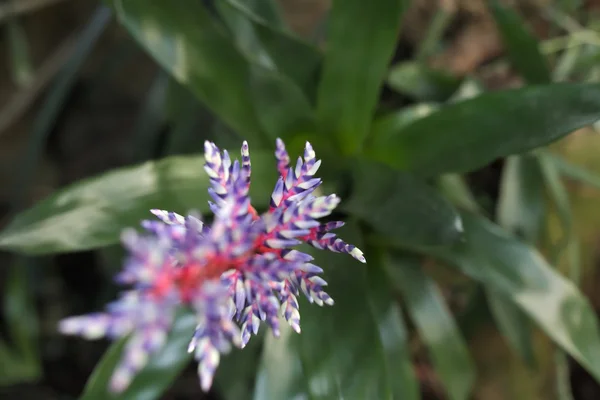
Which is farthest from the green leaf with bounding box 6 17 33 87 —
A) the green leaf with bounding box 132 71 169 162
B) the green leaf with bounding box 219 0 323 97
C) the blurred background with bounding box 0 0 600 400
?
the green leaf with bounding box 219 0 323 97

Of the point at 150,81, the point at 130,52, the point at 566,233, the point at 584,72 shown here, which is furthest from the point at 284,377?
the point at 150,81

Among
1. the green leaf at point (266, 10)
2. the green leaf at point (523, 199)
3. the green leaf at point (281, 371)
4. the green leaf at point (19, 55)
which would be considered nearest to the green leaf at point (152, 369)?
the green leaf at point (281, 371)

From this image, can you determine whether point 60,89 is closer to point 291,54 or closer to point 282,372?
point 291,54

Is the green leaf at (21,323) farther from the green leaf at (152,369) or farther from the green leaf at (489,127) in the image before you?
the green leaf at (489,127)

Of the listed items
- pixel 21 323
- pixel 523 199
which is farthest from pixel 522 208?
pixel 21 323

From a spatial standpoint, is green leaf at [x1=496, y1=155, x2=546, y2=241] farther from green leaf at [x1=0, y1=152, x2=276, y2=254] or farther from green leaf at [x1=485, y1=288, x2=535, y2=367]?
green leaf at [x1=0, y1=152, x2=276, y2=254]
